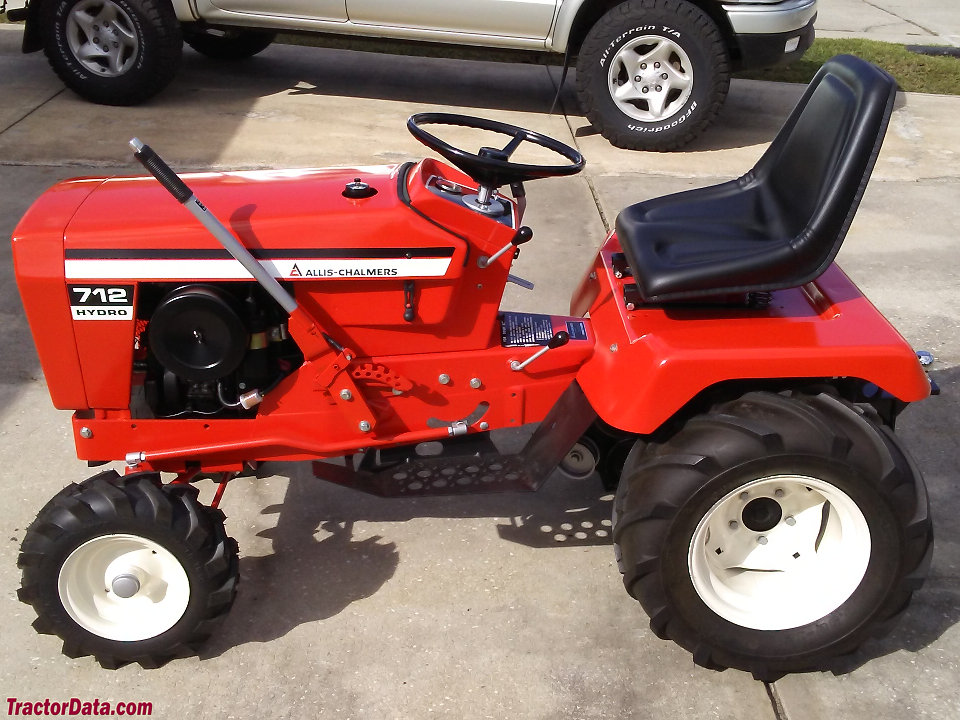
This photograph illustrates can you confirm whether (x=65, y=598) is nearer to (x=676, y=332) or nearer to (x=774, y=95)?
(x=676, y=332)

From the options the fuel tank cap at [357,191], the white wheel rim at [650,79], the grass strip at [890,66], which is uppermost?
the fuel tank cap at [357,191]

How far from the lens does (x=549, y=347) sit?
2406 mm

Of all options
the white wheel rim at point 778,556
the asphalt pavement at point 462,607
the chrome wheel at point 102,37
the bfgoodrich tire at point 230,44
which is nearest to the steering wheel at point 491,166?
the white wheel rim at point 778,556

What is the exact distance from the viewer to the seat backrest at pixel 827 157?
2.17m

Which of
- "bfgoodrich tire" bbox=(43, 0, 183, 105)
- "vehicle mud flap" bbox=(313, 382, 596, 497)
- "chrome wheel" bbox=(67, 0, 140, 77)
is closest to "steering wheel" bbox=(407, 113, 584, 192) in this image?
"vehicle mud flap" bbox=(313, 382, 596, 497)

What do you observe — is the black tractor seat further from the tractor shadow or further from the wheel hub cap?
the wheel hub cap

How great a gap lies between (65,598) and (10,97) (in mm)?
5085

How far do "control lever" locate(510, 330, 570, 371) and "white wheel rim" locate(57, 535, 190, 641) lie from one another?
0.99 meters

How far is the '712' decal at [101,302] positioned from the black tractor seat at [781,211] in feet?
4.22

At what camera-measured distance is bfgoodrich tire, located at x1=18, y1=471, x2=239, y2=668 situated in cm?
218

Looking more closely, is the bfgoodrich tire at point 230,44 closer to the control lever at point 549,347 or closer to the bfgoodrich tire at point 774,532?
the control lever at point 549,347

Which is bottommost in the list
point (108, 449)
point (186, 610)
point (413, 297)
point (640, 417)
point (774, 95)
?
point (774, 95)

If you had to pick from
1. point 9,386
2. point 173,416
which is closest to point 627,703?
point 173,416

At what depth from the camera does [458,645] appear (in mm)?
2439
